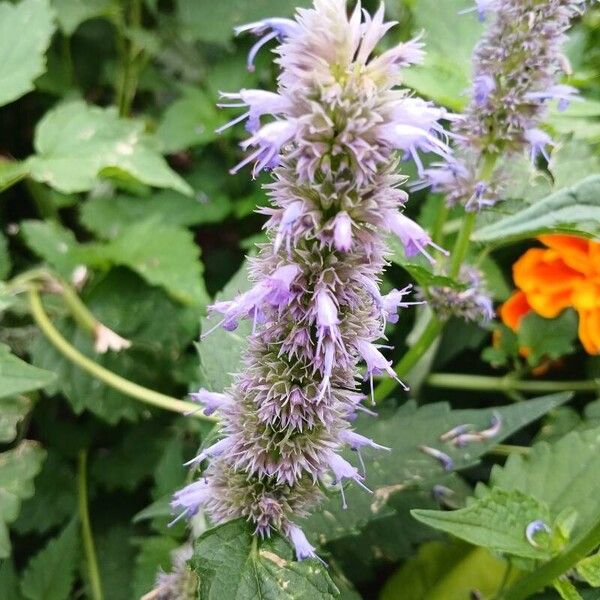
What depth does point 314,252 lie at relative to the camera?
485 mm

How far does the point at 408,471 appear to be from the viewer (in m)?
0.76

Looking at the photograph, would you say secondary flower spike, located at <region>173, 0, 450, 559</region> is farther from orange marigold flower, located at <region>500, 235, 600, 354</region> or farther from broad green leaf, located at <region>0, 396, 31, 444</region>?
orange marigold flower, located at <region>500, 235, 600, 354</region>

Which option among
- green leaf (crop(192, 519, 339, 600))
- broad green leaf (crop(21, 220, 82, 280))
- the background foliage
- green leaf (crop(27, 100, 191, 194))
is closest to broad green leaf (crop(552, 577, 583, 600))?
the background foliage

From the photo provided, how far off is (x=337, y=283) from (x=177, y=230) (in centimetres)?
63

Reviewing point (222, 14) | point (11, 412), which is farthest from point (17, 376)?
point (222, 14)

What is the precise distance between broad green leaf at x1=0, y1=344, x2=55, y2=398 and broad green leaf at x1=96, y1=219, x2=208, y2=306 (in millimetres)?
307

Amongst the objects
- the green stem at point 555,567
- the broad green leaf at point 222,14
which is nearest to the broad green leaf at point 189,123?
the broad green leaf at point 222,14

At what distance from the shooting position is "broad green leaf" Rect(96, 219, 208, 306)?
99 centimetres

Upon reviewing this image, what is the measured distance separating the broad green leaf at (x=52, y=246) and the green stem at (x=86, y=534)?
0.96 ft

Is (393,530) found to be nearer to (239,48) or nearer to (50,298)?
(50,298)

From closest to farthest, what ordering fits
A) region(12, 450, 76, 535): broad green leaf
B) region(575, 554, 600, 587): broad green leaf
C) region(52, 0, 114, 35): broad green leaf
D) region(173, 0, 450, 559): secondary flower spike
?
region(173, 0, 450, 559): secondary flower spike, region(575, 554, 600, 587): broad green leaf, region(12, 450, 76, 535): broad green leaf, region(52, 0, 114, 35): broad green leaf

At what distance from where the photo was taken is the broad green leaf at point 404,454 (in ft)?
2.36

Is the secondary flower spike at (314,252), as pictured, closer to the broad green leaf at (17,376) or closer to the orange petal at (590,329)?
Answer: the broad green leaf at (17,376)

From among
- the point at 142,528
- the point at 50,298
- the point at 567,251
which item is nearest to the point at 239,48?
the point at 50,298
